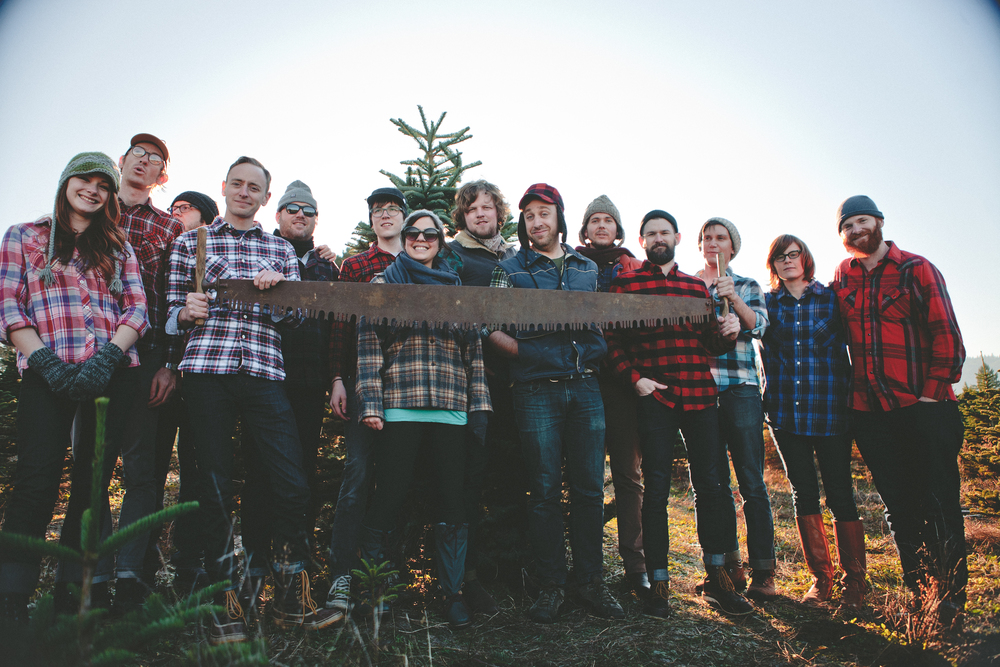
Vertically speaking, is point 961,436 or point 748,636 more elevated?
point 961,436

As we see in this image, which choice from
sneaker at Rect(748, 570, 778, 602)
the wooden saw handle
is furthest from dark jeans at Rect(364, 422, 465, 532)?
sneaker at Rect(748, 570, 778, 602)

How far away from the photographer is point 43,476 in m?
3.01

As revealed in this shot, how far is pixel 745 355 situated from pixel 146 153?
5306mm

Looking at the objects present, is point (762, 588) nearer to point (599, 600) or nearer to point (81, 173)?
point (599, 600)

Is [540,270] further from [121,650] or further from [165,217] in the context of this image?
[121,650]

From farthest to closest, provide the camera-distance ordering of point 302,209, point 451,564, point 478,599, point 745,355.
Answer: point 302,209 < point 745,355 < point 478,599 < point 451,564

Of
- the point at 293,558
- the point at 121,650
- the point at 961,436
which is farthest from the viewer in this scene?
the point at 961,436

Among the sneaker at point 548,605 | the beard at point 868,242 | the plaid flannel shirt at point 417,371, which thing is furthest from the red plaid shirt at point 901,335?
the plaid flannel shirt at point 417,371

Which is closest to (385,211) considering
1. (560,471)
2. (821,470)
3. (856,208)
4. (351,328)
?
(351,328)

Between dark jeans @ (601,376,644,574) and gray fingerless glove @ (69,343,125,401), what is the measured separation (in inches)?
139

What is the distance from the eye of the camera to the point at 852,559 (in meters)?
4.23

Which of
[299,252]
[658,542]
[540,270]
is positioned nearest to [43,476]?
[299,252]

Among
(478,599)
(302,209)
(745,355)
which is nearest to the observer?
(478,599)

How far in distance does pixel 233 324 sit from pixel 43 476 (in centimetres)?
132
